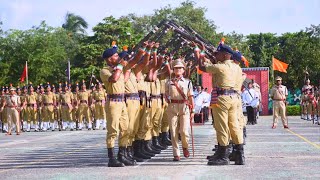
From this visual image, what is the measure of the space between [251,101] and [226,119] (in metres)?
19.8

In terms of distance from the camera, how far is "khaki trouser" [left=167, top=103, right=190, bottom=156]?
14.3 meters

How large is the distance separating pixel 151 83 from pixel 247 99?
676 inches

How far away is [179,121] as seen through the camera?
14.5 m

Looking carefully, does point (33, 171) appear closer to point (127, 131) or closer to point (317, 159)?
point (127, 131)

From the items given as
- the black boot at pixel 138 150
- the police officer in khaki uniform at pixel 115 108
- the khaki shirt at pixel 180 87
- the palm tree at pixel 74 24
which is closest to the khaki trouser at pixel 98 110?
the black boot at pixel 138 150

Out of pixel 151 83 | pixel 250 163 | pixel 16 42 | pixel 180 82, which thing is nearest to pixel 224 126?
pixel 250 163

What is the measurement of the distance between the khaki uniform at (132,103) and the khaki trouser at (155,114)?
62.6 inches

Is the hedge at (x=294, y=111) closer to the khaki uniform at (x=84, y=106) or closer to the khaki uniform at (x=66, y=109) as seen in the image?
the khaki uniform at (x=84, y=106)

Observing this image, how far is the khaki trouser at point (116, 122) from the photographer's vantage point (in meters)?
13.2

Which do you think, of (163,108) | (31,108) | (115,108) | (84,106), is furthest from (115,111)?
(31,108)

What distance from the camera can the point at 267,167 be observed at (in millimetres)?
12406

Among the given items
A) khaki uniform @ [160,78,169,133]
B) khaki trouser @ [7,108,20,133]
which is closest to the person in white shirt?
khaki trouser @ [7,108,20,133]

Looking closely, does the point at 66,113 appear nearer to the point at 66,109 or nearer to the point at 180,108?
the point at 66,109

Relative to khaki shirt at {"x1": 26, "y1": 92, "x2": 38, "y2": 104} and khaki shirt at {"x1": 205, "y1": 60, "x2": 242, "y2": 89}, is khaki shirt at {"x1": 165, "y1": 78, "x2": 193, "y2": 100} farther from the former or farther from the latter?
khaki shirt at {"x1": 26, "y1": 92, "x2": 38, "y2": 104}
